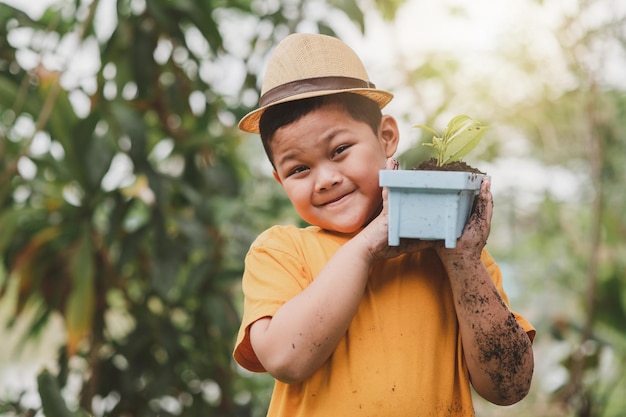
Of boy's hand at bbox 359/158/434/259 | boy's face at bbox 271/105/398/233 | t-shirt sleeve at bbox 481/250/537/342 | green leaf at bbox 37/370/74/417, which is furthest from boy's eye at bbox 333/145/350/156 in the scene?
green leaf at bbox 37/370/74/417

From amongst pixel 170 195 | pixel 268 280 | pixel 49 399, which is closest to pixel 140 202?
pixel 170 195

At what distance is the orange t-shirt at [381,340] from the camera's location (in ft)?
2.54

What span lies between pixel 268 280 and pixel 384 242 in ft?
0.50

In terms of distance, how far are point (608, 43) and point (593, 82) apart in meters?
0.14

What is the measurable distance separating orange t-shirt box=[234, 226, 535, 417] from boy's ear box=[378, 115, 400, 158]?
15cm

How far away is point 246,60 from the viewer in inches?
76.4

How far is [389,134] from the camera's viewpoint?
92cm

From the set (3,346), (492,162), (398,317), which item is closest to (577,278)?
(492,162)

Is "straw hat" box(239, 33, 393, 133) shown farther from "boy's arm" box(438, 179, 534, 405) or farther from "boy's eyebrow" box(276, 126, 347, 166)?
"boy's arm" box(438, 179, 534, 405)

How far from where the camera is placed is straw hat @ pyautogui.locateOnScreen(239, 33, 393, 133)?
83 centimetres

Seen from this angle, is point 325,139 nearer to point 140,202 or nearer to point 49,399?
point 49,399

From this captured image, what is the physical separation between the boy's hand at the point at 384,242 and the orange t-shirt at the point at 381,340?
0.24 ft

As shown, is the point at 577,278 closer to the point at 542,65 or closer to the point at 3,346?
the point at 542,65

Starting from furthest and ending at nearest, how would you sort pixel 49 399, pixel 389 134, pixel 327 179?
pixel 49 399, pixel 389 134, pixel 327 179
